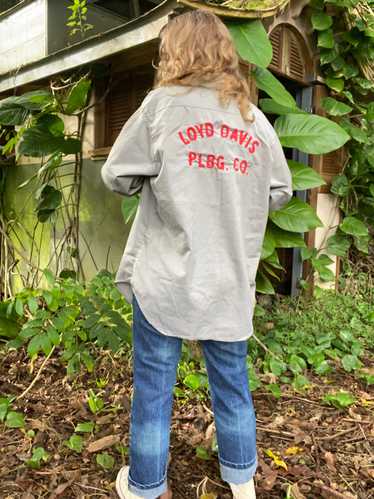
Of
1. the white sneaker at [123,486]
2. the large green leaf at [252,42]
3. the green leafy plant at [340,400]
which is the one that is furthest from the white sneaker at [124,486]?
the large green leaf at [252,42]

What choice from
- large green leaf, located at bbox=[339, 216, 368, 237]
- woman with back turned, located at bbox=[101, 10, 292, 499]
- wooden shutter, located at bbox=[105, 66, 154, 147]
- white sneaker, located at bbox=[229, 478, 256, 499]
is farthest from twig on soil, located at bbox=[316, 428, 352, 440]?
wooden shutter, located at bbox=[105, 66, 154, 147]

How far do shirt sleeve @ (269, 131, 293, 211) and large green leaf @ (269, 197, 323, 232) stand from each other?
1.05 m

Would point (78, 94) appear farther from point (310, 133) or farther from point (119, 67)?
point (310, 133)

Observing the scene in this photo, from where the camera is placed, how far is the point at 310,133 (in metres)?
2.61

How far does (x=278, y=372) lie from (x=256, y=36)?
179cm

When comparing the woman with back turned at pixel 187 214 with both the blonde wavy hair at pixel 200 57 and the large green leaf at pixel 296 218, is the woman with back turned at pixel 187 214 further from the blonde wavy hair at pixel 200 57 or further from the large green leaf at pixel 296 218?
the large green leaf at pixel 296 218

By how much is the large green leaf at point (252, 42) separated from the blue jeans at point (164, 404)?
4.80ft

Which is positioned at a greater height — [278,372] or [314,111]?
[314,111]

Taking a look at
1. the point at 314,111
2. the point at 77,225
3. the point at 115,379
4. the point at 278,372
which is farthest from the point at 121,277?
the point at 314,111

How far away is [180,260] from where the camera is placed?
1.38 metres

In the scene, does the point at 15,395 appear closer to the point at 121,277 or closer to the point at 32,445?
the point at 32,445

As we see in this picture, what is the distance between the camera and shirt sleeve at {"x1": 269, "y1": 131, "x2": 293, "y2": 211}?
156 centimetres

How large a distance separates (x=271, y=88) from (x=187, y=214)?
4.83 ft

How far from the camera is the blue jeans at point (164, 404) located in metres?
1.45
